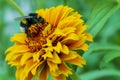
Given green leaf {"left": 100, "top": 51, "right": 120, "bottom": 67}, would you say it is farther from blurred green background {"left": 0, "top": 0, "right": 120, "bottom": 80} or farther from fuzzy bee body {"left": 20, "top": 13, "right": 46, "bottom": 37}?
fuzzy bee body {"left": 20, "top": 13, "right": 46, "bottom": 37}

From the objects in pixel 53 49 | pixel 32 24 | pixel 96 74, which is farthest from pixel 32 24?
pixel 96 74

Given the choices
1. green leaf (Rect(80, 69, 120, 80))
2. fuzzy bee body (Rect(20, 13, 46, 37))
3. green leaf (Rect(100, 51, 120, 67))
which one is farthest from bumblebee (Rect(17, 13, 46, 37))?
green leaf (Rect(80, 69, 120, 80))

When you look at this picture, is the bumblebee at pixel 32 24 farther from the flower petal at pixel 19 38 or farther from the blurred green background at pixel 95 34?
the blurred green background at pixel 95 34

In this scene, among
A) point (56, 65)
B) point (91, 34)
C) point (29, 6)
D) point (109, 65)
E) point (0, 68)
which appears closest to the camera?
point (56, 65)

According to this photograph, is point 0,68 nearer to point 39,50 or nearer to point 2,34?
point 2,34

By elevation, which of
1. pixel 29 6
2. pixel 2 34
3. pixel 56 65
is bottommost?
pixel 56 65

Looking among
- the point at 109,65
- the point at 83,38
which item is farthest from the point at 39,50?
the point at 109,65
